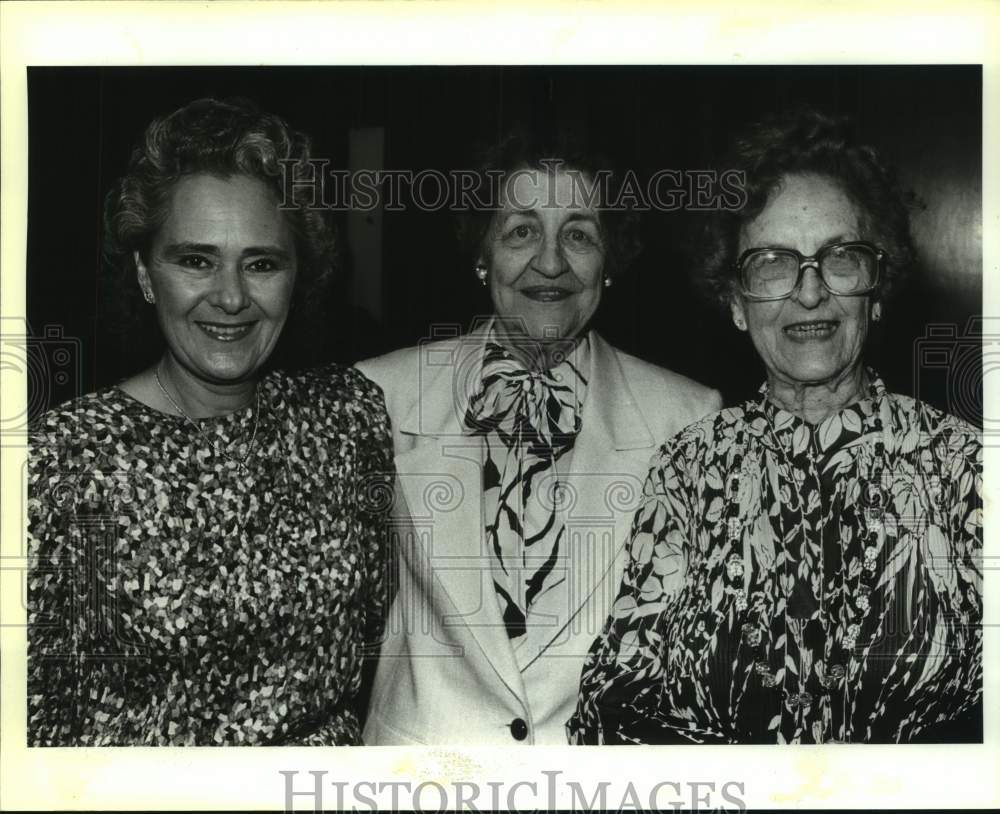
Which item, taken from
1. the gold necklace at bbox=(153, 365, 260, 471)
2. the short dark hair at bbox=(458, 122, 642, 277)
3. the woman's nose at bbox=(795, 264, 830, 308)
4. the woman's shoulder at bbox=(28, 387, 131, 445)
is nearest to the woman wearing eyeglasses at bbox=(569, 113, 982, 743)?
the woman's nose at bbox=(795, 264, 830, 308)

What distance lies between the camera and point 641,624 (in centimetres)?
296

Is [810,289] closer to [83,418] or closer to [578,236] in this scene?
[578,236]

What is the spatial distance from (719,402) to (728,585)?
48 centimetres

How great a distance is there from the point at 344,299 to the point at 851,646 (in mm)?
1591

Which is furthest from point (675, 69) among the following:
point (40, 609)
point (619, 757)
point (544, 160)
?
point (40, 609)

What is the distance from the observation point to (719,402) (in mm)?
3008

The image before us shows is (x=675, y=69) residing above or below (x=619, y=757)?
above

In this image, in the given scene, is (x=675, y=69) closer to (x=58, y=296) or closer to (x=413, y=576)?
(x=413, y=576)

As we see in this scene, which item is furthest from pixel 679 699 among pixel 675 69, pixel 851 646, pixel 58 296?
pixel 58 296

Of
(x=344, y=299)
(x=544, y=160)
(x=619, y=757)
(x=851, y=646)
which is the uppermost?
(x=544, y=160)

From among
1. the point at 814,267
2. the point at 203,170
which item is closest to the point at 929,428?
the point at 814,267

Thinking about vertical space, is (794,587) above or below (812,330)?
below
